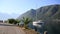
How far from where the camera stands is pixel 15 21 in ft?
163

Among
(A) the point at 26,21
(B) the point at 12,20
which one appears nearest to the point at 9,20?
(B) the point at 12,20

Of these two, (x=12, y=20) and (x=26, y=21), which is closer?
(x=26, y=21)

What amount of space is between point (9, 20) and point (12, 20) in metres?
1.04

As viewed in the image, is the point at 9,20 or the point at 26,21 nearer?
the point at 26,21

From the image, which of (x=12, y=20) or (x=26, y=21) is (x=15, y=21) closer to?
(x=12, y=20)

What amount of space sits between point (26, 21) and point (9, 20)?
767 inches

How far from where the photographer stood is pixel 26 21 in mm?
31266

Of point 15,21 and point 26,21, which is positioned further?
point 15,21

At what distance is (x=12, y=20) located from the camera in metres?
49.5

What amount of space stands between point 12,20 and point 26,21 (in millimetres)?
18844

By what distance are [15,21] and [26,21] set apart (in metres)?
18.8

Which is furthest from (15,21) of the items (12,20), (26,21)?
(26,21)

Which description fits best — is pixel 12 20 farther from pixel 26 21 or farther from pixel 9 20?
pixel 26 21
